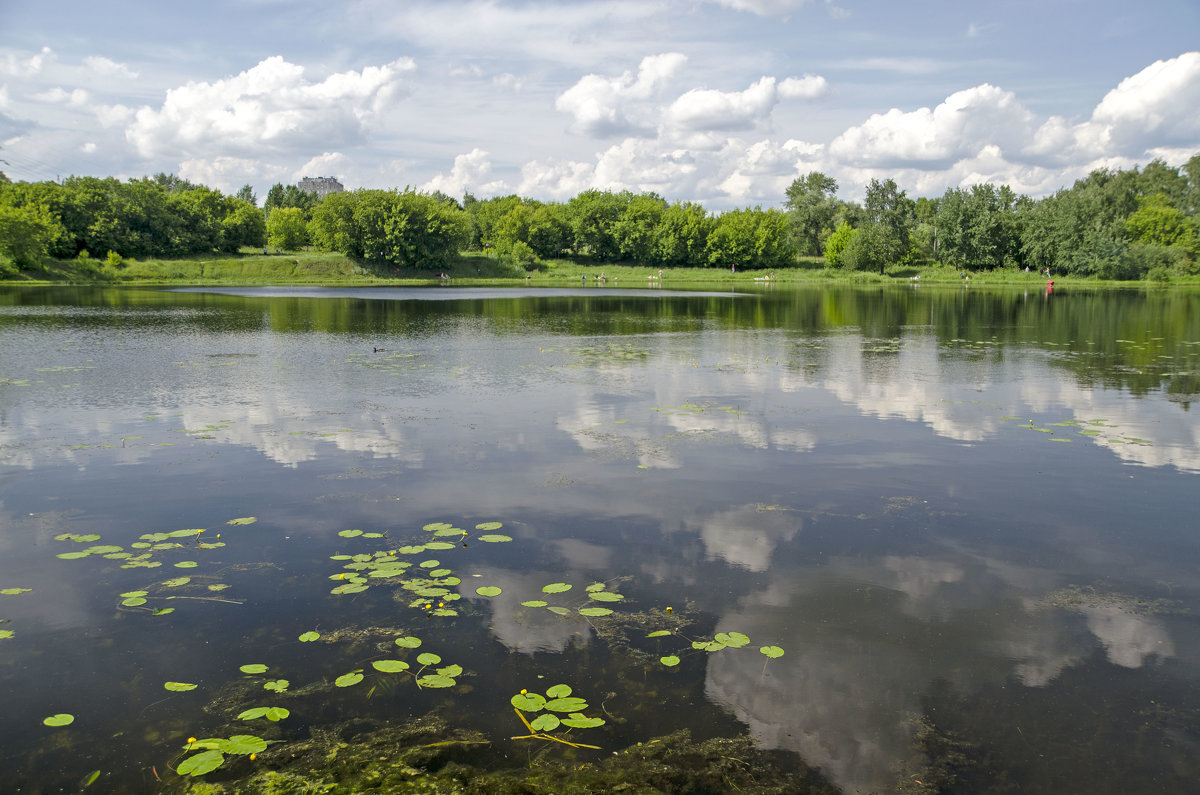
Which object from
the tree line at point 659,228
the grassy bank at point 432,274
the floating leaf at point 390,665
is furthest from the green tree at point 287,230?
the floating leaf at point 390,665

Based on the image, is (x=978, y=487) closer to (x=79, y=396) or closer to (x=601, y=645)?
(x=601, y=645)

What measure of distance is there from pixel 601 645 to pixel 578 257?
4650 inches

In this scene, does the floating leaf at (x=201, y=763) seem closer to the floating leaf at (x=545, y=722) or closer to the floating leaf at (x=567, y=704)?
the floating leaf at (x=545, y=722)

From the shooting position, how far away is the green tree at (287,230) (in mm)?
118688

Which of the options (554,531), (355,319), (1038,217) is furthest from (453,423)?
(1038,217)

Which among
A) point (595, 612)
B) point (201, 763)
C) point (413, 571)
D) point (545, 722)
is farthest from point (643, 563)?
point (201, 763)

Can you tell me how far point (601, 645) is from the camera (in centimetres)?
620

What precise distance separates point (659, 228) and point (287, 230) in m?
57.8

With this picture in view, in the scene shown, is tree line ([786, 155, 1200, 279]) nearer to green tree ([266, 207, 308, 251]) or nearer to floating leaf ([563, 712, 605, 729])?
green tree ([266, 207, 308, 251])

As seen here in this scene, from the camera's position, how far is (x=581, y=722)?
5.18 m

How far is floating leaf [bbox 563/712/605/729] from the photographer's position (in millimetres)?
5156

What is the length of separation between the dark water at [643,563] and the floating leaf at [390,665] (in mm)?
160

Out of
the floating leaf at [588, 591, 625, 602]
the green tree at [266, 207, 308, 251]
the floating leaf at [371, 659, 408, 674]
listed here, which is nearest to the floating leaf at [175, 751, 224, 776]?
the floating leaf at [371, 659, 408, 674]

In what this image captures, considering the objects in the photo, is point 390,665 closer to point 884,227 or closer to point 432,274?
point 432,274
